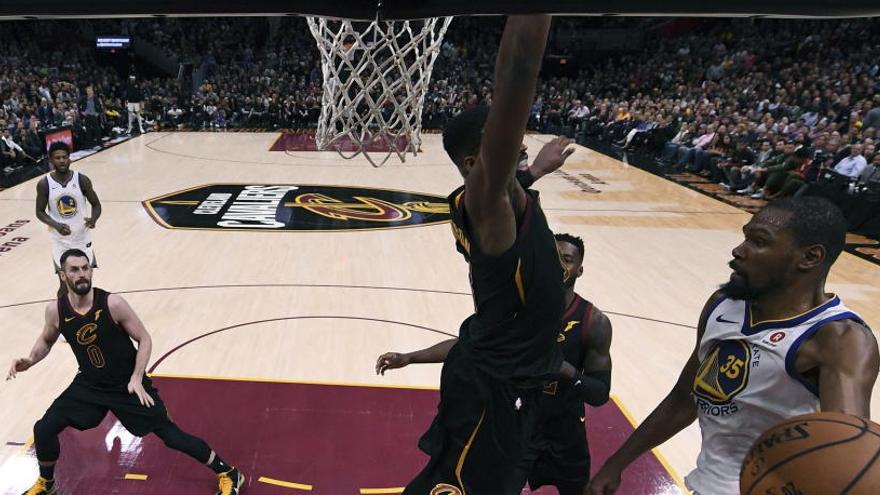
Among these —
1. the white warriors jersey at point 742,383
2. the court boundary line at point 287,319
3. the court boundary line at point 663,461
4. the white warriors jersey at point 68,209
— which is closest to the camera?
the white warriors jersey at point 742,383

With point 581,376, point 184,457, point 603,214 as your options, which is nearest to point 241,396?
point 184,457

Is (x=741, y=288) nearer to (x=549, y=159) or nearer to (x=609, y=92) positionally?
(x=549, y=159)

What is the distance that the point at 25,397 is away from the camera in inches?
173

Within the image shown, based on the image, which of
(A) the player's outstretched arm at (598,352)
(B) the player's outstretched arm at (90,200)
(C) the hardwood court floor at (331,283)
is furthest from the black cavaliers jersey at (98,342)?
(B) the player's outstretched arm at (90,200)

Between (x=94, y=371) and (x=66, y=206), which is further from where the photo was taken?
(x=66, y=206)

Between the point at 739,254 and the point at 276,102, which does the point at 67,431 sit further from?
the point at 276,102

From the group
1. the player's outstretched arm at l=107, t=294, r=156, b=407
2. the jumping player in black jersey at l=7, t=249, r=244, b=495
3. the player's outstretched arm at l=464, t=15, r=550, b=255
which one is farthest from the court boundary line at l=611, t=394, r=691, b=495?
Result: the player's outstretched arm at l=107, t=294, r=156, b=407

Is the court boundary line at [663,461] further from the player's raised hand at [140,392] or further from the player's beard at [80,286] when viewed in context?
the player's beard at [80,286]

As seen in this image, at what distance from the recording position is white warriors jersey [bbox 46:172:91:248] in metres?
5.54

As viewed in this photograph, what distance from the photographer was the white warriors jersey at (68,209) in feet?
18.2

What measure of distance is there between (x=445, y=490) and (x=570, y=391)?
28.3 inches

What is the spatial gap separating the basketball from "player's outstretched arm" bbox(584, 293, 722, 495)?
926 mm

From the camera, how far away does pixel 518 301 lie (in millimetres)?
1848

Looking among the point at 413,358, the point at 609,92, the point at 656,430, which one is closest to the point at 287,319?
the point at 413,358
